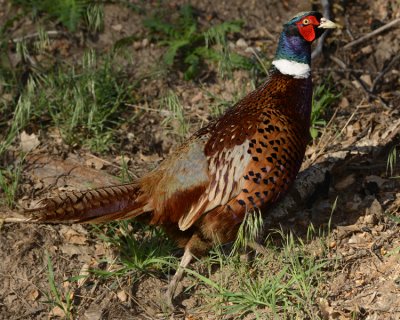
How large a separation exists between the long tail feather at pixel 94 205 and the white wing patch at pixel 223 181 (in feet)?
0.83

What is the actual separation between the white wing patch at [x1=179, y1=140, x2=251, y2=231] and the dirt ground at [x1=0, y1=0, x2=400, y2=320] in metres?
0.39

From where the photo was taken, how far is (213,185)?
3.52 metres

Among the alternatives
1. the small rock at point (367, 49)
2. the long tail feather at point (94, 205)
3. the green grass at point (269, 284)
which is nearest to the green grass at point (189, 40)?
the small rock at point (367, 49)

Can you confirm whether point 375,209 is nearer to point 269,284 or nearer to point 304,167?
point 304,167

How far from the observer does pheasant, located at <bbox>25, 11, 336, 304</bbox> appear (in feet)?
11.4

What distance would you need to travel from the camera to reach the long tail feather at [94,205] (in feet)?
10.9

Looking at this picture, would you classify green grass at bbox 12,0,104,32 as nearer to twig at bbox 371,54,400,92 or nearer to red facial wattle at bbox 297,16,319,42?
red facial wattle at bbox 297,16,319,42

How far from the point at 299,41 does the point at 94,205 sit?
1.40 metres

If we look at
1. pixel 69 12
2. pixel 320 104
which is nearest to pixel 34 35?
pixel 69 12

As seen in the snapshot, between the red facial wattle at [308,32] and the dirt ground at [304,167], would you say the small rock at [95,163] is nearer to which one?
the dirt ground at [304,167]

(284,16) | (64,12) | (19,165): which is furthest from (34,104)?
(284,16)

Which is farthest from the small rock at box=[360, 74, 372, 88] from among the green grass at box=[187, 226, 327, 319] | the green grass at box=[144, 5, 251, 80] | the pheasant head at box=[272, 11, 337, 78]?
the green grass at box=[187, 226, 327, 319]

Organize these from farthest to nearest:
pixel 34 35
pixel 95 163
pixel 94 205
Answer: pixel 34 35 → pixel 95 163 → pixel 94 205

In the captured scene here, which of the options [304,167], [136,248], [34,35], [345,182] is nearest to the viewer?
[136,248]
